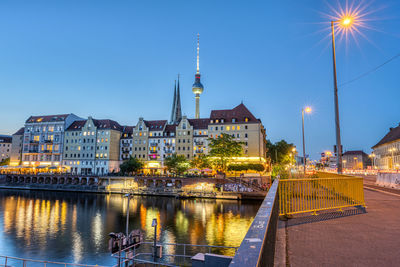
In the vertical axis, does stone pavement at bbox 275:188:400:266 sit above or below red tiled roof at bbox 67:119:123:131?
below

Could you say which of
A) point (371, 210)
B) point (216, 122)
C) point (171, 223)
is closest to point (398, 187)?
point (371, 210)

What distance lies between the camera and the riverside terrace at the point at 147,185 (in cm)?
6594

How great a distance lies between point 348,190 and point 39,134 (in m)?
124

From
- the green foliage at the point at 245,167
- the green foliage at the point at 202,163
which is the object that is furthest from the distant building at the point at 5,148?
the green foliage at the point at 245,167

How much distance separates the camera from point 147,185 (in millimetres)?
80188

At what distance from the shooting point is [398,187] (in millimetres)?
24125

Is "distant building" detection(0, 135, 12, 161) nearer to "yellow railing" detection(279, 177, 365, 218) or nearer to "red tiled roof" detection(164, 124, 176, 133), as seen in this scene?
"red tiled roof" detection(164, 124, 176, 133)

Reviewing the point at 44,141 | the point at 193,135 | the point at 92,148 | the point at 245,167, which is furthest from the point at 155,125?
the point at 44,141

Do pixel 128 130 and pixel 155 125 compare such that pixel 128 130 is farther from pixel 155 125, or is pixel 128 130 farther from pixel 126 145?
pixel 155 125

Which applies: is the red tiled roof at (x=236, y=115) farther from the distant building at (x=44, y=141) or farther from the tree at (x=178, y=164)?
the distant building at (x=44, y=141)

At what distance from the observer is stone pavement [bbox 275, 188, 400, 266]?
18.9 feet

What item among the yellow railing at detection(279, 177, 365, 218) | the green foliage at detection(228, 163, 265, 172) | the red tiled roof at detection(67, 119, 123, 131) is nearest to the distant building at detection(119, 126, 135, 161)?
the red tiled roof at detection(67, 119, 123, 131)

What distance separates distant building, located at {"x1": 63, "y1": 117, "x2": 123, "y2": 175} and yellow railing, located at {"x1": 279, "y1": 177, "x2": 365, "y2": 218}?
98.8 meters

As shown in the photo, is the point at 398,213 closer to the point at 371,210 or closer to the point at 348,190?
the point at 371,210
